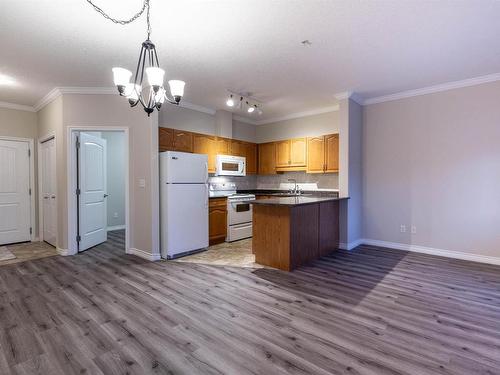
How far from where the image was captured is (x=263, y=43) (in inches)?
113

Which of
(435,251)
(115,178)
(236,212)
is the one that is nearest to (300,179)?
(236,212)

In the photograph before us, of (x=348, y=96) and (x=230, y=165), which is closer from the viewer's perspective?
(x=348, y=96)

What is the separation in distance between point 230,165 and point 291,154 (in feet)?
4.39

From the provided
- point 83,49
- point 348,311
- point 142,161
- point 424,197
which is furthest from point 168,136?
point 424,197

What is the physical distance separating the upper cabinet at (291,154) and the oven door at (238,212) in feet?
4.03

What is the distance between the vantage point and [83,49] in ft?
9.81

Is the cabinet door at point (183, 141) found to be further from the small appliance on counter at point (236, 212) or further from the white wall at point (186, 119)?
the small appliance on counter at point (236, 212)

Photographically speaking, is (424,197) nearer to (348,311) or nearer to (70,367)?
(348,311)

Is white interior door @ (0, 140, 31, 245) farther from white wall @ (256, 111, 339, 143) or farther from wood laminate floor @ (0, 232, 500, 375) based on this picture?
white wall @ (256, 111, 339, 143)

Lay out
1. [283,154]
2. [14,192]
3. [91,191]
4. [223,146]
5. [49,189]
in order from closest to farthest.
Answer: [91,191] → [49,189] → [14,192] → [223,146] → [283,154]

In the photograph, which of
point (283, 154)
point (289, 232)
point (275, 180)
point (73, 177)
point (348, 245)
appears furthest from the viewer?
point (275, 180)

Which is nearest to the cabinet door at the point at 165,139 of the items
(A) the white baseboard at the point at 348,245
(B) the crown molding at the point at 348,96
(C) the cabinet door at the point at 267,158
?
(C) the cabinet door at the point at 267,158

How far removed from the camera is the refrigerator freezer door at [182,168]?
411cm

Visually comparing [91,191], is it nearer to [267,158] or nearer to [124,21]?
[124,21]
